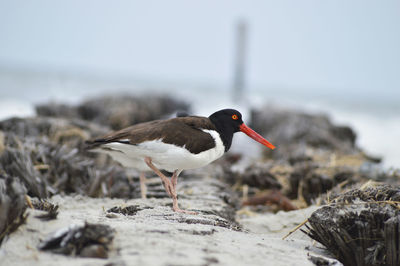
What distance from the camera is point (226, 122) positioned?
3.74 metres

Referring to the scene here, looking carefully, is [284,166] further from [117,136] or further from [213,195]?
[117,136]

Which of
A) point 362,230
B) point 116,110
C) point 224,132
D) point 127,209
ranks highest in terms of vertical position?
point 224,132

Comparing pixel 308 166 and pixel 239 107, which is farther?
pixel 239 107

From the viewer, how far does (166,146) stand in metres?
3.42

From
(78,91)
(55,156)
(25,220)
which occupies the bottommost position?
(78,91)

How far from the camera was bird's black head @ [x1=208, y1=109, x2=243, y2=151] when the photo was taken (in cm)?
370

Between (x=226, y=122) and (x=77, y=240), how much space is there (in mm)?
2060

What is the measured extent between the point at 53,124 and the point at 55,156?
5.75 feet

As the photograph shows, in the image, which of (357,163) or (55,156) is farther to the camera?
(357,163)

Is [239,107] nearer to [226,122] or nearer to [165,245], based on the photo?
[226,122]

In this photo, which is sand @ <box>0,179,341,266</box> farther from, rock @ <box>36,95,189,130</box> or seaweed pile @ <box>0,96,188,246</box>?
rock @ <box>36,95,189,130</box>

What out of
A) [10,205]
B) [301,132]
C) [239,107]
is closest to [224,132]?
[10,205]

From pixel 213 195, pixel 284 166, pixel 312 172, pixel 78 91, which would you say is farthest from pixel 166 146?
pixel 78 91

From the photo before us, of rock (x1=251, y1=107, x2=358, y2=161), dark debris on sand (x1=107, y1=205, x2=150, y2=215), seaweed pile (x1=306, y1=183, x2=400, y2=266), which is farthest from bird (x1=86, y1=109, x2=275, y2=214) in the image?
rock (x1=251, y1=107, x2=358, y2=161)
